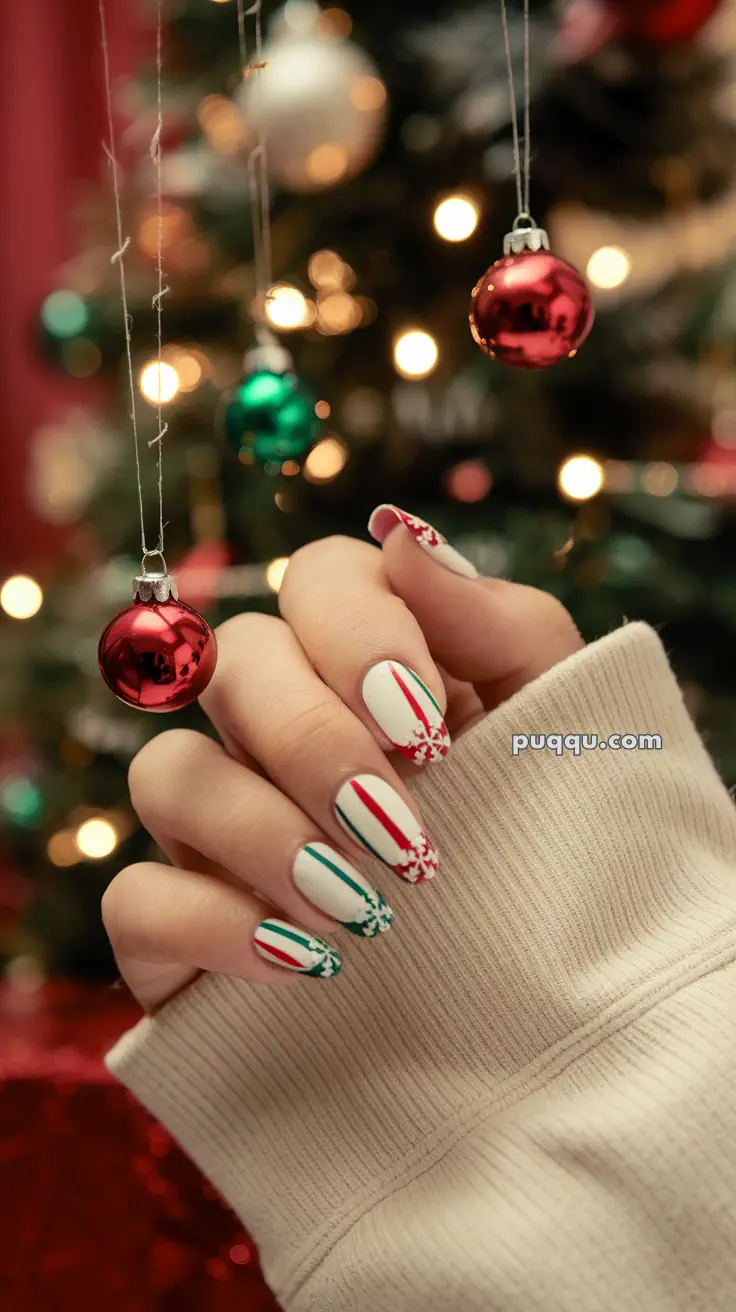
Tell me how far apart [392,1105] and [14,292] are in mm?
→ 1337

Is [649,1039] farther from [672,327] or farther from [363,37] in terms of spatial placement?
[363,37]

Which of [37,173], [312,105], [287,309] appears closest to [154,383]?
[287,309]

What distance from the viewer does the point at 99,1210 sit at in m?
0.56

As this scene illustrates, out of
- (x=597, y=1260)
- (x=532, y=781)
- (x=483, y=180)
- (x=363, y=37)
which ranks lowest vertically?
(x=597, y=1260)

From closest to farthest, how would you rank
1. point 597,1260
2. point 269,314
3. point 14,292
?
point 597,1260
point 269,314
point 14,292

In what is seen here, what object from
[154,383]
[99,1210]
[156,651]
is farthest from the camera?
[154,383]

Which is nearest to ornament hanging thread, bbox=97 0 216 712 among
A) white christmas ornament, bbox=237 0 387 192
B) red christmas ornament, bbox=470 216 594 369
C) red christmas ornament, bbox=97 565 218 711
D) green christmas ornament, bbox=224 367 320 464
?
red christmas ornament, bbox=97 565 218 711

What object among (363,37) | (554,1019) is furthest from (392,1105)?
(363,37)

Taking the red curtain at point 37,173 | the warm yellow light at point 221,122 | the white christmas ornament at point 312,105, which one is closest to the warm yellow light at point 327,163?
the white christmas ornament at point 312,105

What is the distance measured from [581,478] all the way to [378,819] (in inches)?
19.8

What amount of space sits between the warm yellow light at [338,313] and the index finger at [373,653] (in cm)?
48

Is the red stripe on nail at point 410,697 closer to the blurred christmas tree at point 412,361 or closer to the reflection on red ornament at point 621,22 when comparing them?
the blurred christmas tree at point 412,361

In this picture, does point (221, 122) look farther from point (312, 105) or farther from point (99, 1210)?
point (99, 1210)

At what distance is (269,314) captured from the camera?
2.36 feet
